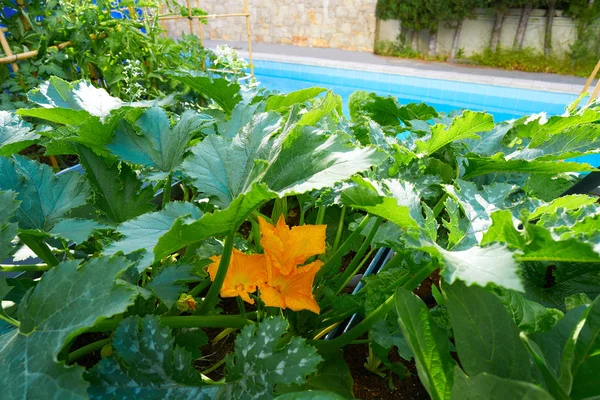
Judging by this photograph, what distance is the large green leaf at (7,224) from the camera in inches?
20.2

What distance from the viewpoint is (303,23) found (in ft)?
31.4

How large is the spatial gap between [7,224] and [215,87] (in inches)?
23.9

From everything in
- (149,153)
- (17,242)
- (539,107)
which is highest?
(149,153)

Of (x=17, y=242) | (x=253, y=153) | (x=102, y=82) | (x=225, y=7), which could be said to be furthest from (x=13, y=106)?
(x=225, y=7)

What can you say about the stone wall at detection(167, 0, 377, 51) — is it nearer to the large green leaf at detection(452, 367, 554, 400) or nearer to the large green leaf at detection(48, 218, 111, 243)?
the large green leaf at detection(48, 218, 111, 243)

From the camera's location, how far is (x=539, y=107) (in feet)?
18.1

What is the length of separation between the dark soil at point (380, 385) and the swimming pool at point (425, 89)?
5.11m

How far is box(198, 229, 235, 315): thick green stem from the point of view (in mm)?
585

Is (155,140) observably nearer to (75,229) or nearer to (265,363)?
(75,229)

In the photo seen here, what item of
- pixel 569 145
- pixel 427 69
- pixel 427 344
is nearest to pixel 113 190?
pixel 427 344

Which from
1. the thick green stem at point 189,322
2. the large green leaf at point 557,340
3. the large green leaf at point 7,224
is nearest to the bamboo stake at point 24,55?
the large green leaf at point 7,224

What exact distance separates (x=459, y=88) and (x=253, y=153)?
6224 millimetres

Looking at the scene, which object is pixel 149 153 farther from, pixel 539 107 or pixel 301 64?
pixel 301 64

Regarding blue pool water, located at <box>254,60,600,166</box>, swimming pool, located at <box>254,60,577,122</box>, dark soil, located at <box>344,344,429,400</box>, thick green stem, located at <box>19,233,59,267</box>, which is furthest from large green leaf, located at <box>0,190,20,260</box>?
swimming pool, located at <box>254,60,577,122</box>
